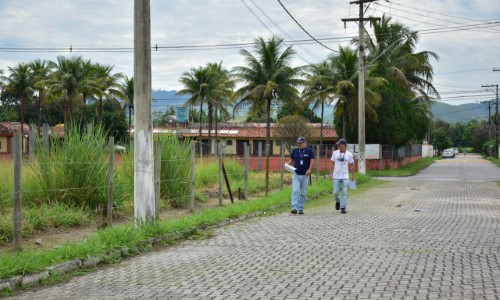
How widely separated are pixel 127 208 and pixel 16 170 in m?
5.47

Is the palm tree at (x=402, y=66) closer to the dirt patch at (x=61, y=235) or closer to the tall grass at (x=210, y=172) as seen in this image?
the tall grass at (x=210, y=172)

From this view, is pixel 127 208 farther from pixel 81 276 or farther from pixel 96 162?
A: pixel 81 276

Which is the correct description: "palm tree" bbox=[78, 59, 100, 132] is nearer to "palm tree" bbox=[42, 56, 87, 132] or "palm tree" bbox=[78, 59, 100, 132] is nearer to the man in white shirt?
"palm tree" bbox=[42, 56, 87, 132]

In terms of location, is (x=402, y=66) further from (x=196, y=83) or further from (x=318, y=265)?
(x=318, y=265)

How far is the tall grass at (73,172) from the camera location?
12867mm

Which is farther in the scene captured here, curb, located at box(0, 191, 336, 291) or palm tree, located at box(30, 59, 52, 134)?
palm tree, located at box(30, 59, 52, 134)

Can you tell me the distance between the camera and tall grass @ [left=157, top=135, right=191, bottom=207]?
16.7 metres

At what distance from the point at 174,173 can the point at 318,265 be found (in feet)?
29.6

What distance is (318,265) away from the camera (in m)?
8.47

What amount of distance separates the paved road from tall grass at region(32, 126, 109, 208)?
287 centimetres

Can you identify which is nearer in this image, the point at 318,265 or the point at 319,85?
the point at 318,265

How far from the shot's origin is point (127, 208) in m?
14.2

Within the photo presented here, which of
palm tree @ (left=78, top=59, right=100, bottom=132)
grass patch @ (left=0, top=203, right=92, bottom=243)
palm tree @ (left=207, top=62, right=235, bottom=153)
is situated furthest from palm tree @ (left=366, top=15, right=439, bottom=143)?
grass patch @ (left=0, top=203, right=92, bottom=243)

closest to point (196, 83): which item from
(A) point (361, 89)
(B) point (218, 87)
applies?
(B) point (218, 87)
